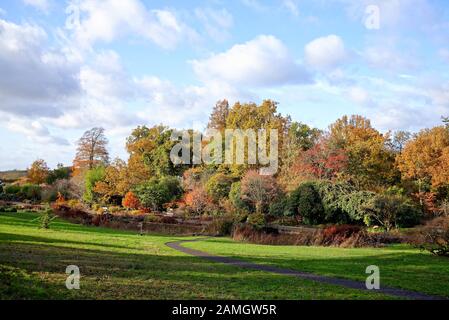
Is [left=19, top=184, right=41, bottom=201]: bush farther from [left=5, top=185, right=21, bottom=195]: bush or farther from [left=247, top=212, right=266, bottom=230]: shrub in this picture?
[left=247, top=212, right=266, bottom=230]: shrub

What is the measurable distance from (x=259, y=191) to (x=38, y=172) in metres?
47.2

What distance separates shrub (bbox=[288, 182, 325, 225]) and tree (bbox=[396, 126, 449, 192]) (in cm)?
1125

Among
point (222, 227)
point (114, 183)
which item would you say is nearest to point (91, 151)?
point (114, 183)

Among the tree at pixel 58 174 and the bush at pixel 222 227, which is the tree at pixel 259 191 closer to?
the bush at pixel 222 227

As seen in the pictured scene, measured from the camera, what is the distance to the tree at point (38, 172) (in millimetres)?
68875

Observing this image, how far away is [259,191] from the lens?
36.6 metres

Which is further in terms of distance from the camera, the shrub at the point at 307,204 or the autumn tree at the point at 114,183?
the autumn tree at the point at 114,183

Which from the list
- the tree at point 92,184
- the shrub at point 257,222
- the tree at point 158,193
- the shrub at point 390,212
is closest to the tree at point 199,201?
the tree at point 158,193

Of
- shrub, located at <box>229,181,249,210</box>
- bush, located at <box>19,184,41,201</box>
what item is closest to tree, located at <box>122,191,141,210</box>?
shrub, located at <box>229,181,249,210</box>

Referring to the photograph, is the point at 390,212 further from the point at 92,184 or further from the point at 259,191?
the point at 92,184

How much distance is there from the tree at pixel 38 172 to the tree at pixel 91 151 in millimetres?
7514
